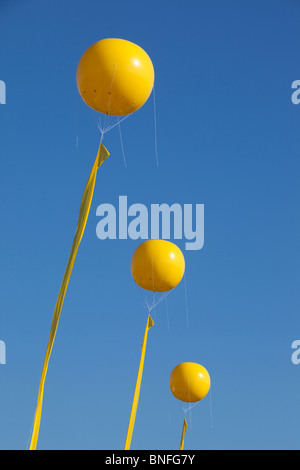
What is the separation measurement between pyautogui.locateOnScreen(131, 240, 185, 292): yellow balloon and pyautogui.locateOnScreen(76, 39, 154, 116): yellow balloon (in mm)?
3945

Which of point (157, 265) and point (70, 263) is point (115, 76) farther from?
point (157, 265)

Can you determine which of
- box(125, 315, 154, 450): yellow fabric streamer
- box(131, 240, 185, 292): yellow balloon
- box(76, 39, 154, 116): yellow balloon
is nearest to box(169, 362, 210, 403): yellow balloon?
box(125, 315, 154, 450): yellow fabric streamer

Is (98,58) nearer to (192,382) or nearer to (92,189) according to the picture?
(92,189)

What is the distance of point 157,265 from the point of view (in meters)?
10.4

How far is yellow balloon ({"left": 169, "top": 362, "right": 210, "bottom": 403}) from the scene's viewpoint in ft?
42.8

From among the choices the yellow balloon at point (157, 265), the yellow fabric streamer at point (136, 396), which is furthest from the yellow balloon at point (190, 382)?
the yellow balloon at point (157, 265)

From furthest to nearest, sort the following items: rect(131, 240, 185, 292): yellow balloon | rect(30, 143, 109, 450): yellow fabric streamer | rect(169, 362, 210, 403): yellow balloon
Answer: rect(169, 362, 210, 403): yellow balloon → rect(131, 240, 185, 292): yellow balloon → rect(30, 143, 109, 450): yellow fabric streamer

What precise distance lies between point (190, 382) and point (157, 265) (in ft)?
12.8

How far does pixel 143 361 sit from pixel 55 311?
175 inches

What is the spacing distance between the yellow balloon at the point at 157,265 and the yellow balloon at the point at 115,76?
395cm

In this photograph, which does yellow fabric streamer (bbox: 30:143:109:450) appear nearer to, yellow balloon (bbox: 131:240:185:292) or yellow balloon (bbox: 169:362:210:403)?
yellow balloon (bbox: 131:240:185:292)

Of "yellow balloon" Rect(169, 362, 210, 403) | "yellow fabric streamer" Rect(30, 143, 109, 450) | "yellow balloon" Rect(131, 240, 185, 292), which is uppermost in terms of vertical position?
"yellow balloon" Rect(131, 240, 185, 292)

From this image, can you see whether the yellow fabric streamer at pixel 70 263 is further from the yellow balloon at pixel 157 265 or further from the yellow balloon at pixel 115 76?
the yellow balloon at pixel 157 265

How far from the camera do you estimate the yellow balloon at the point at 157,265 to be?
10469 mm
